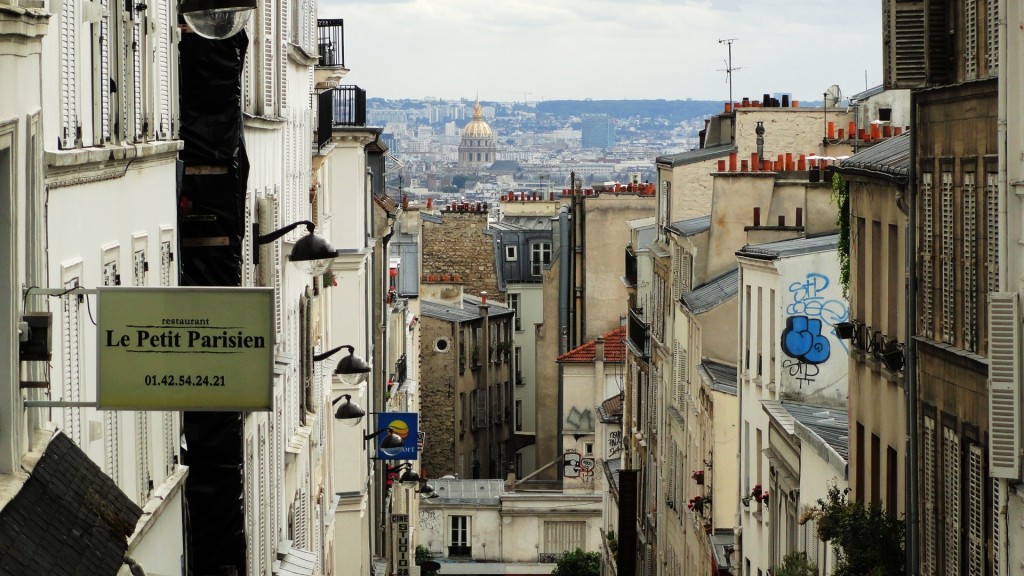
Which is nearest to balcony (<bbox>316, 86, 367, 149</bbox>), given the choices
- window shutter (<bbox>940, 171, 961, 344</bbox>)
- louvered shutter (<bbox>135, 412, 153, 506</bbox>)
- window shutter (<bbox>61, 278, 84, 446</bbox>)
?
window shutter (<bbox>940, 171, 961, 344</bbox>)


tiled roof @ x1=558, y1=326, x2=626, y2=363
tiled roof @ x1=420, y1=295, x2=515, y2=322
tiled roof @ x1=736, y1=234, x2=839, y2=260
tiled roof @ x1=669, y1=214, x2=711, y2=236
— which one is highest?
tiled roof @ x1=669, y1=214, x2=711, y2=236

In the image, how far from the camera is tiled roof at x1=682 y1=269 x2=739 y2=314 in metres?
35.4

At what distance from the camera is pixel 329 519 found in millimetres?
34125

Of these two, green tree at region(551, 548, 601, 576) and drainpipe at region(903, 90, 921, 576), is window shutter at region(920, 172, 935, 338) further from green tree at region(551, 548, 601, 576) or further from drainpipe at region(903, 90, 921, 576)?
green tree at region(551, 548, 601, 576)

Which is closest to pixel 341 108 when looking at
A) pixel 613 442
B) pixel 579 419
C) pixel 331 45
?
pixel 331 45

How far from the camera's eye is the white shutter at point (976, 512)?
1492cm

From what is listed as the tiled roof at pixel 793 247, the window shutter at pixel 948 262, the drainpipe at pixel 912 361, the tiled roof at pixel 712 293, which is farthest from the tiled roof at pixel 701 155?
the window shutter at pixel 948 262

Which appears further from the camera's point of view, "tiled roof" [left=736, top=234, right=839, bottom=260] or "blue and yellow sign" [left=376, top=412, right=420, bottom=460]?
"blue and yellow sign" [left=376, top=412, right=420, bottom=460]

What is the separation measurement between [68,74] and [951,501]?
8391mm

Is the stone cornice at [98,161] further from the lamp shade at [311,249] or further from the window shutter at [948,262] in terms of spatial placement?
the window shutter at [948,262]

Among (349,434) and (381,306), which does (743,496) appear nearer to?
(349,434)

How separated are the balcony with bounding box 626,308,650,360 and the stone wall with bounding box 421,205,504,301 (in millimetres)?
35233

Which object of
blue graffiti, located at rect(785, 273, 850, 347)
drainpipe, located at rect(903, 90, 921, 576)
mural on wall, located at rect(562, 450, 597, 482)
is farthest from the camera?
mural on wall, located at rect(562, 450, 597, 482)

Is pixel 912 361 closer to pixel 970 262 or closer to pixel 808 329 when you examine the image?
pixel 970 262
